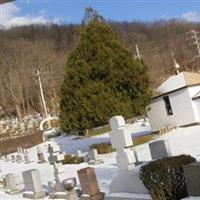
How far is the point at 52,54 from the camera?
10475 centimetres

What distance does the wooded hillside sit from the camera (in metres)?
95.7

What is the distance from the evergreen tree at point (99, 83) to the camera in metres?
26.8

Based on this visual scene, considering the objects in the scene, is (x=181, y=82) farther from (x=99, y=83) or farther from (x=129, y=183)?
(x=129, y=183)

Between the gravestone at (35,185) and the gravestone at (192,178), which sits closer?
the gravestone at (192,178)

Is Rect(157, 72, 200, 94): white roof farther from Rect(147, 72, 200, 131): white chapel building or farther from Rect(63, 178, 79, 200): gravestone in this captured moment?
Rect(63, 178, 79, 200): gravestone

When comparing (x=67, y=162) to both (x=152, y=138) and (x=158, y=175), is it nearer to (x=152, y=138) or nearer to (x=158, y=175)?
(x=152, y=138)

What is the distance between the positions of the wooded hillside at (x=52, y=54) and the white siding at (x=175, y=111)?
180 ft

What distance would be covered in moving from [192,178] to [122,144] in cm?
440

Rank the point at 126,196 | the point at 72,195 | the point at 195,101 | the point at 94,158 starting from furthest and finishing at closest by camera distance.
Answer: the point at 195,101, the point at 94,158, the point at 72,195, the point at 126,196

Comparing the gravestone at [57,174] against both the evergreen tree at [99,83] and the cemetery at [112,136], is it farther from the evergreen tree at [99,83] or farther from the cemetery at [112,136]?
the evergreen tree at [99,83]

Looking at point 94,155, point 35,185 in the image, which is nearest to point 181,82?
point 94,155

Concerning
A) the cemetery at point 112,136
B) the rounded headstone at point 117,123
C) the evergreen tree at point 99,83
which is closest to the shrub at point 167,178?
the cemetery at point 112,136

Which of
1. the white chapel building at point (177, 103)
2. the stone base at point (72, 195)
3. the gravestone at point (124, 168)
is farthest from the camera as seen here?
the white chapel building at point (177, 103)

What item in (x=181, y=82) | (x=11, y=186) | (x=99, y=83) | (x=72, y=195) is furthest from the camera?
(x=181, y=82)
